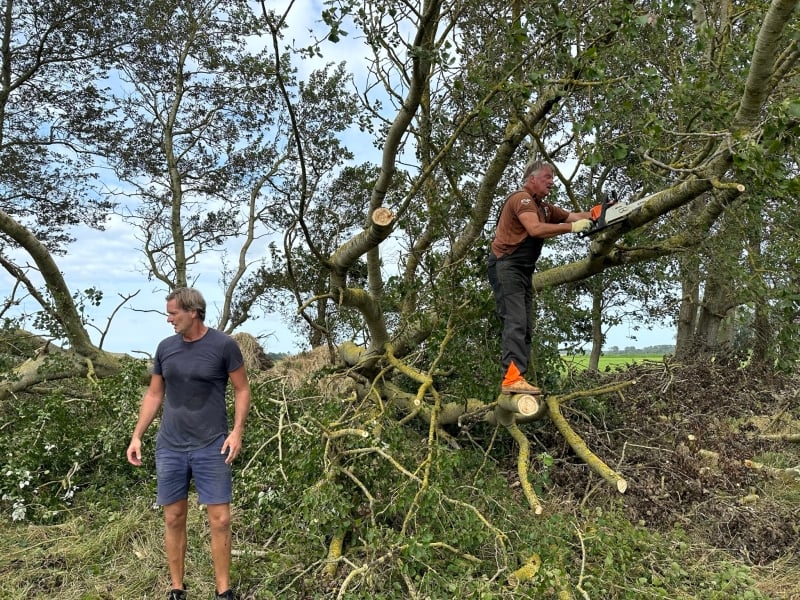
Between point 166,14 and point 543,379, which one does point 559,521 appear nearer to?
point 543,379

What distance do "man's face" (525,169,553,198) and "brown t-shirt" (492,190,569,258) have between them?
65 millimetres

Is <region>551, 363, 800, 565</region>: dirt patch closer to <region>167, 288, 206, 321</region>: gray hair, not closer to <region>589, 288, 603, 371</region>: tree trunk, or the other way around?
<region>589, 288, 603, 371</region>: tree trunk

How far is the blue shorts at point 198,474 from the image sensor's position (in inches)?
130

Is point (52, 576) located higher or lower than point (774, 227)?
lower

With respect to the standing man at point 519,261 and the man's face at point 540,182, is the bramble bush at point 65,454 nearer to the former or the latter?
the standing man at point 519,261

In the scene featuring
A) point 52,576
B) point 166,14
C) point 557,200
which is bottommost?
point 52,576

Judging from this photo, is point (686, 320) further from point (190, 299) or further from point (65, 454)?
point (65, 454)

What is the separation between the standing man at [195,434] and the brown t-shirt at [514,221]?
6.65 feet

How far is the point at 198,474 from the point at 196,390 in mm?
495

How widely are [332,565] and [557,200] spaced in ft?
21.2

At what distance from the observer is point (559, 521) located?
362cm

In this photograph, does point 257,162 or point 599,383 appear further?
point 257,162

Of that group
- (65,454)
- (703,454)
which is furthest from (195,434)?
(703,454)

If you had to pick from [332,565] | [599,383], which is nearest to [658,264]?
[599,383]
